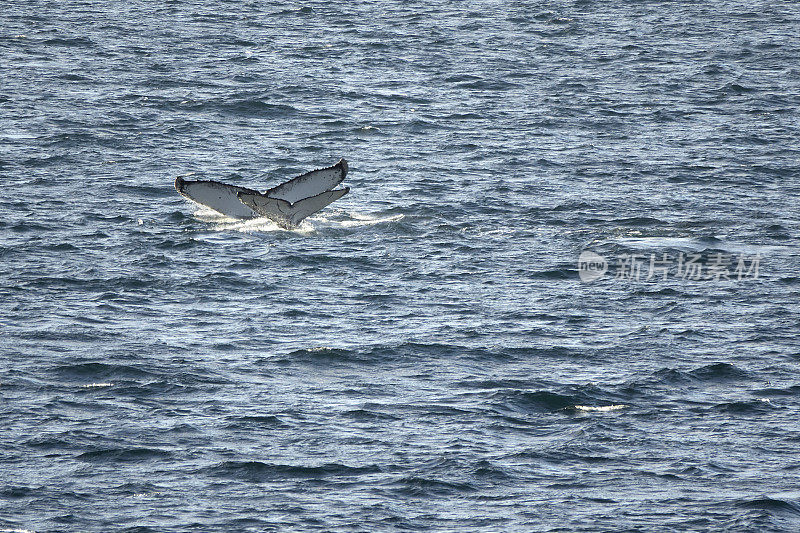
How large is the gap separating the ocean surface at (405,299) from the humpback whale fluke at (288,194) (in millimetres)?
642

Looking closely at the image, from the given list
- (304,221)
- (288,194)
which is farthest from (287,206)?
(304,221)

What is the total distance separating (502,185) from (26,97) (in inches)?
767

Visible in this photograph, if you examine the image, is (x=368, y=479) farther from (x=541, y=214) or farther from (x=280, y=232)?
(x=541, y=214)

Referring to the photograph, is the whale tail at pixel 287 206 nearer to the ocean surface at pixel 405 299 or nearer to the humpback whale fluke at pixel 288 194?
the humpback whale fluke at pixel 288 194

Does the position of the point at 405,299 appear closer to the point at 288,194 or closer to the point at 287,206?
the point at 287,206

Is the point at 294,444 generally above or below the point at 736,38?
below

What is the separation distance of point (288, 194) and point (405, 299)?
19.0 feet

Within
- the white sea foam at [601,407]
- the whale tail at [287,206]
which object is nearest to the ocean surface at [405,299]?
the white sea foam at [601,407]

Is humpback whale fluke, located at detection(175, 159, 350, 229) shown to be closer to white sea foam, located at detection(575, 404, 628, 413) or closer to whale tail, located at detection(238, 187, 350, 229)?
whale tail, located at detection(238, 187, 350, 229)

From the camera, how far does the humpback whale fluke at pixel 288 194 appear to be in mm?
32500

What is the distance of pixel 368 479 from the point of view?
783 inches

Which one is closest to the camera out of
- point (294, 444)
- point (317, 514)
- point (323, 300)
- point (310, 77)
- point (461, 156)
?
point (317, 514)

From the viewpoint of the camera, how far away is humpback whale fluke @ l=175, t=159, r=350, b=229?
107ft

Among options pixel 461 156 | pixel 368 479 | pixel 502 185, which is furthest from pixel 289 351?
pixel 461 156
